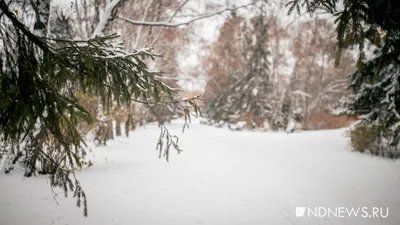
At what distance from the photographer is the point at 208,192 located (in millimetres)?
4770

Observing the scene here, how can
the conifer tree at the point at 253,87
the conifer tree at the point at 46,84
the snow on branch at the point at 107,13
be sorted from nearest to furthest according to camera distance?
the conifer tree at the point at 46,84 < the snow on branch at the point at 107,13 < the conifer tree at the point at 253,87

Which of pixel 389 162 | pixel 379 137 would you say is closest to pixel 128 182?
pixel 389 162

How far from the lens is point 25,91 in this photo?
7.04 feet

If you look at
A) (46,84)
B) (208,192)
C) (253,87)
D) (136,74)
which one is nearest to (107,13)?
(136,74)

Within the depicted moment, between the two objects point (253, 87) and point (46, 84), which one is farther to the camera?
point (253, 87)

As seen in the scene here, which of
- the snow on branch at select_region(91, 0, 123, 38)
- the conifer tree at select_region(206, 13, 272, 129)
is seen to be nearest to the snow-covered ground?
the snow on branch at select_region(91, 0, 123, 38)

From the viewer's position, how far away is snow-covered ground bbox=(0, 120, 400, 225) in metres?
3.62

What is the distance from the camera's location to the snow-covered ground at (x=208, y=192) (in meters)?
3.62

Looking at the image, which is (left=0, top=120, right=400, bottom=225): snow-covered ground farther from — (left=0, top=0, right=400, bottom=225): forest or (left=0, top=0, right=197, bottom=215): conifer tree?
(left=0, top=0, right=197, bottom=215): conifer tree

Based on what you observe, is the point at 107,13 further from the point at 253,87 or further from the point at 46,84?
the point at 253,87

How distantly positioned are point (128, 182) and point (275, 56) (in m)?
25.7

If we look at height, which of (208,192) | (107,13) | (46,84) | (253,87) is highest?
(107,13)

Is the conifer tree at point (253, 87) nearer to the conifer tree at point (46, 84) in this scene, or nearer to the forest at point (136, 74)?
the forest at point (136, 74)

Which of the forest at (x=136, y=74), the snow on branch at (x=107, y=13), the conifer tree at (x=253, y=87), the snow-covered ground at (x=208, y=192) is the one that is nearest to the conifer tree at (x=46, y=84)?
the forest at (x=136, y=74)
